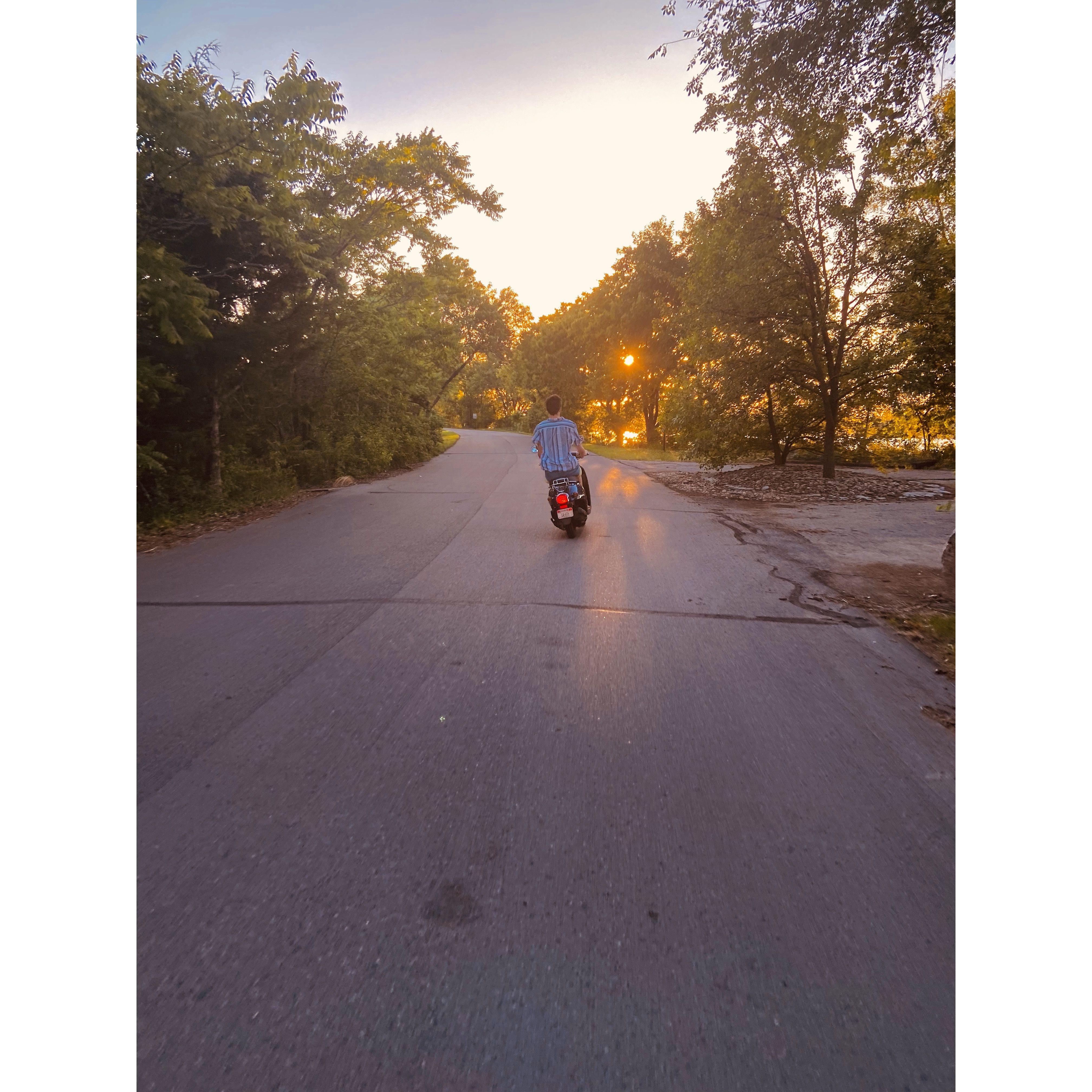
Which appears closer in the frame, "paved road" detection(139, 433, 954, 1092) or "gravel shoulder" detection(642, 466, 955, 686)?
"paved road" detection(139, 433, 954, 1092)

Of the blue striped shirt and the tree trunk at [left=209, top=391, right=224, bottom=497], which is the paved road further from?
the tree trunk at [left=209, top=391, right=224, bottom=497]

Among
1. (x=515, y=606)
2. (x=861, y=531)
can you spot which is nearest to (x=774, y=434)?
(x=861, y=531)

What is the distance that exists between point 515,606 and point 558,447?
414cm

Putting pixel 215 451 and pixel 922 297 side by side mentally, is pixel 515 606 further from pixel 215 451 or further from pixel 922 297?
pixel 922 297

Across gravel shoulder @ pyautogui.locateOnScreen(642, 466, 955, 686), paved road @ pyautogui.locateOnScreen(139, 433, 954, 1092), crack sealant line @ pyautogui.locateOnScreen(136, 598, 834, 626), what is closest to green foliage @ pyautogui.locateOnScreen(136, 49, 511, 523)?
crack sealant line @ pyautogui.locateOnScreen(136, 598, 834, 626)

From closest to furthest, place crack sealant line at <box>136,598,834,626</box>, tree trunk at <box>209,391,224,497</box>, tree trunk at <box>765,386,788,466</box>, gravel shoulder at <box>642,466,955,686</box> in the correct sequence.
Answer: crack sealant line at <box>136,598,834,626</box>
gravel shoulder at <box>642,466,955,686</box>
tree trunk at <box>209,391,224,497</box>
tree trunk at <box>765,386,788,466</box>

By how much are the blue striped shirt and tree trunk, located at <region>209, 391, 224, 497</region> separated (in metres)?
6.54

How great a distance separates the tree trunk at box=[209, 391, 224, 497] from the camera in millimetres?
13273

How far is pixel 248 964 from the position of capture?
90.6 inches

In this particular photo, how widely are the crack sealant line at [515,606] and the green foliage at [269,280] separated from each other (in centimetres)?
406

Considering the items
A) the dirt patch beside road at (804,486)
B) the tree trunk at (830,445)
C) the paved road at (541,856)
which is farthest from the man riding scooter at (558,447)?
the tree trunk at (830,445)

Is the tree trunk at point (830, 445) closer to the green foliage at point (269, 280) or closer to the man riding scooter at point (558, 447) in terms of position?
the green foliage at point (269, 280)

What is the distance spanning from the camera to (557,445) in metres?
10.2

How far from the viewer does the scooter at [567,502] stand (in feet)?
33.4
